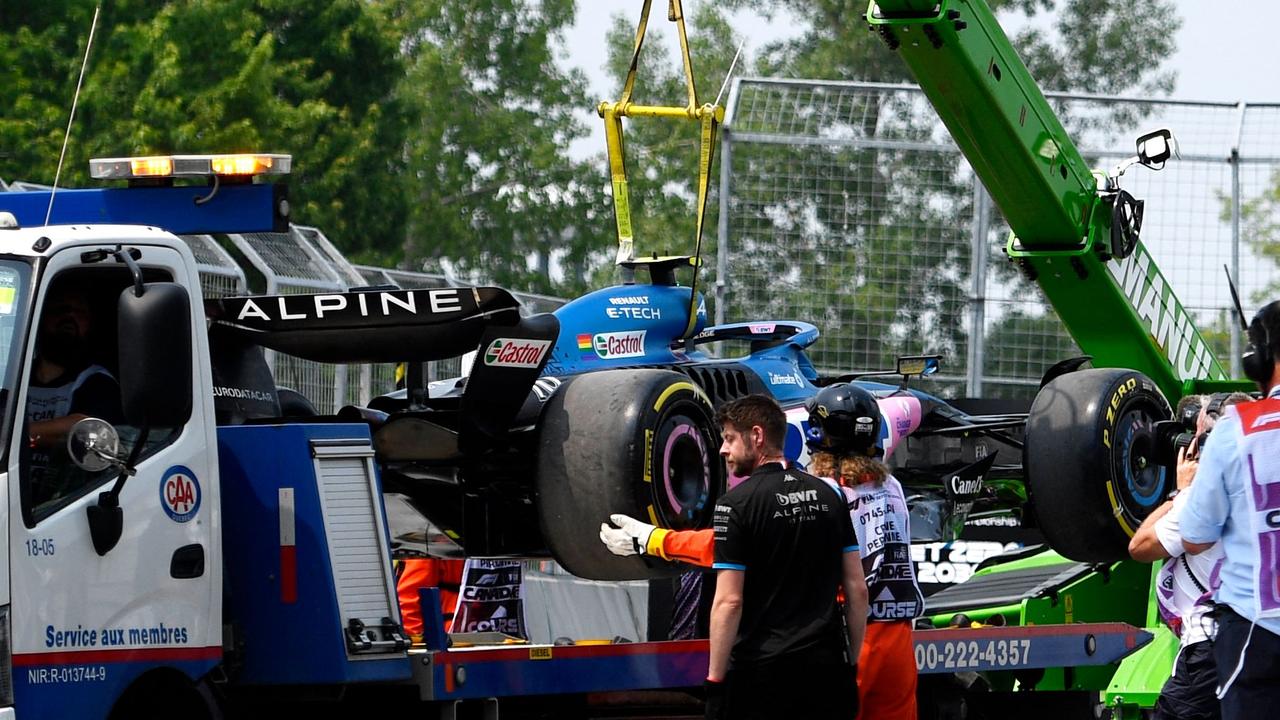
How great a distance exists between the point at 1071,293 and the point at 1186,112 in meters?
3.51

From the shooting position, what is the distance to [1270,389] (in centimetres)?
490

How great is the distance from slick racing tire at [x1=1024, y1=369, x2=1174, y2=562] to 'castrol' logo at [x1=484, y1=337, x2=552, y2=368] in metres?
2.82

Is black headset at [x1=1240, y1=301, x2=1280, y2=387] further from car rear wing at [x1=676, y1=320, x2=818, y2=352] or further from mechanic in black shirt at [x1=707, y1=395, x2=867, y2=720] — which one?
car rear wing at [x1=676, y1=320, x2=818, y2=352]

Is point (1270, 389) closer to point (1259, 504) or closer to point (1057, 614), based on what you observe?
point (1259, 504)

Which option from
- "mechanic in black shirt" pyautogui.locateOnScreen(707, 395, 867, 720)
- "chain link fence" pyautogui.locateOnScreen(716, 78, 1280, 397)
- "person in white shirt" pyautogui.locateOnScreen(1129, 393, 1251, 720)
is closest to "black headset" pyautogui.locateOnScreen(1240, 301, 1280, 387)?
"mechanic in black shirt" pyautogui.locateOnScreen(707, 395, 867, 720)

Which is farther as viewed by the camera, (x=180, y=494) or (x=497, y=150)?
(x=497, y=150)

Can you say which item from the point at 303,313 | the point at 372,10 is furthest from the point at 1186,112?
the point at 372,10

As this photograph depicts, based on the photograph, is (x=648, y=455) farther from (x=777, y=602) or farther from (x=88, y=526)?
(x=88, y=526)

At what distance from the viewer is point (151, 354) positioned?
5.19m

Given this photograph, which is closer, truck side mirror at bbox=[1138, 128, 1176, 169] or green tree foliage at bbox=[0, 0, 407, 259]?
truck side mirror at bbox=[1138, 128, 1176, 169]

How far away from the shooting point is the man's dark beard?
17.8 feet

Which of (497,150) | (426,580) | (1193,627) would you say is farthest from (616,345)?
(497,150)

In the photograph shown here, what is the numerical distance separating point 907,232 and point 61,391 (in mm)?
8657

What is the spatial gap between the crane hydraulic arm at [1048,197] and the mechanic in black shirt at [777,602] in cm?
370
